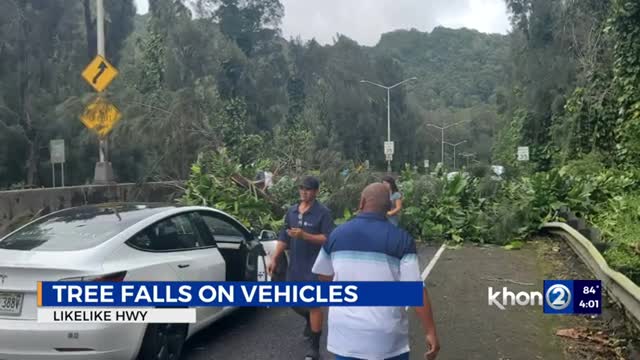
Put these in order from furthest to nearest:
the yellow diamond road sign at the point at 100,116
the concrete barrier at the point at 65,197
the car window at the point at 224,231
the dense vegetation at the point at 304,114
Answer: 1. the dense vegetation at the point at 304,114
2. the yellow diamond road sign at the point at 100,116
3. the concrete barrier at the point at 65,197
4. the car window at the point at 224,231

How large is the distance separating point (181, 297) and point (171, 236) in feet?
→ 2.06

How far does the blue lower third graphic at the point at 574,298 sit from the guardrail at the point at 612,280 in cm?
18

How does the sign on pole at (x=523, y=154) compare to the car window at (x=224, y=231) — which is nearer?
the car window at (x=224, y=231)

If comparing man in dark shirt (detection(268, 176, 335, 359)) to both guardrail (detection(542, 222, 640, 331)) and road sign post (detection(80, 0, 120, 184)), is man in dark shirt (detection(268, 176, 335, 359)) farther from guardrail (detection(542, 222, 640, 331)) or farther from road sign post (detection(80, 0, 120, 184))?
road sign post (detection(80, 0, 120, 184))

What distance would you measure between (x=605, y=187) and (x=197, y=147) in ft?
30.9

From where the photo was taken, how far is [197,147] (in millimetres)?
15922

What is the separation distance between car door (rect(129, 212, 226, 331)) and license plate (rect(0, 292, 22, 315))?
39.9 inches

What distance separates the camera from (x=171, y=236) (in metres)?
6.30

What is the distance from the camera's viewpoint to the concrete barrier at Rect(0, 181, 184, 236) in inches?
439

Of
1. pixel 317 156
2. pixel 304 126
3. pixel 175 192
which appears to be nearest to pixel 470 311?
pixel 317 156

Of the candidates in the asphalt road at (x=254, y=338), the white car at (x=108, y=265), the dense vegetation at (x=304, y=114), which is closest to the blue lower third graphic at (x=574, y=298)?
the dense vegetation at (x=304, y=114)

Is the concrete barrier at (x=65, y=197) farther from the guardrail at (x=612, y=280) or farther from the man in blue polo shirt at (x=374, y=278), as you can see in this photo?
the guardrail at (x=612, y=280)

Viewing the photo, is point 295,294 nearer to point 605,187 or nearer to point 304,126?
point 605,187

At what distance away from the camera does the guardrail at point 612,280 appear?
18.5 feet
